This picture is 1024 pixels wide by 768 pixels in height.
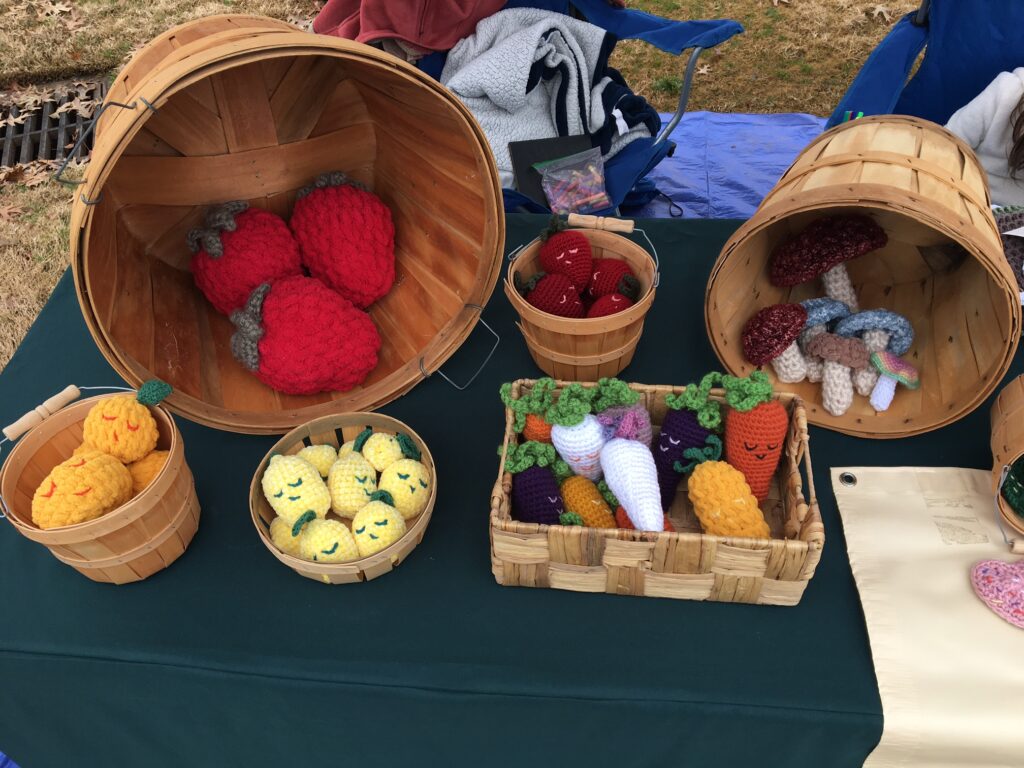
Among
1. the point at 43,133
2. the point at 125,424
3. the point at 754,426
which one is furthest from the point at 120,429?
the point at 43,133

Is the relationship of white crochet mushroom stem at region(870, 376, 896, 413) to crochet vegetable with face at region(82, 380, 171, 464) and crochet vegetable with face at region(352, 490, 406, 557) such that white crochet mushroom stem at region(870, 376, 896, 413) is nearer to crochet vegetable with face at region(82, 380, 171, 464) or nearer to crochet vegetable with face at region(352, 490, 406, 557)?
crochet vegetable with face at region(352, 490, 406, 557)

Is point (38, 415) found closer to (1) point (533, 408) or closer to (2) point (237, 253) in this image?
(2) point (237, 253)

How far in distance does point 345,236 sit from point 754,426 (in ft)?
2.24

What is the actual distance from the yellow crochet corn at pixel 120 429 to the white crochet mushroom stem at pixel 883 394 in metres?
0.98

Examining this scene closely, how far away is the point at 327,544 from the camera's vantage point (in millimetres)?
810

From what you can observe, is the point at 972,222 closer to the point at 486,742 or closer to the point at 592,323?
the point at 592,323

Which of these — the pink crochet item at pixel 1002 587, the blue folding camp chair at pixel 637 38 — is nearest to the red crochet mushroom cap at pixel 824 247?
the pink crochet item at pixel 1002 587

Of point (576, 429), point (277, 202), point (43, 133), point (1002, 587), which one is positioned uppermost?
point (277, 202)

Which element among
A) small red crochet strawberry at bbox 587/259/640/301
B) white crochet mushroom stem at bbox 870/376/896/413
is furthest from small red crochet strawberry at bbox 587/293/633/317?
white crochet mushroom stem at bbox 870/376/896/413

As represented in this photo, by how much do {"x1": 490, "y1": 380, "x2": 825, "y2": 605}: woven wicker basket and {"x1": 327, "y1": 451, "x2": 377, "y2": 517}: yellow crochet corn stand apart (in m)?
0.18

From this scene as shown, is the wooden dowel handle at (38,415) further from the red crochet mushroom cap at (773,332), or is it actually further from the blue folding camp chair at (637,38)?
the blue folding camp chair at (637,38)

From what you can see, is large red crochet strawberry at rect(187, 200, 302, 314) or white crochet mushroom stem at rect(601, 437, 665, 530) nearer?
white crochet mushroom stem at rect(601, 437, 665, 530)

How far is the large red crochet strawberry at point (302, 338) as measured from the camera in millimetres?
995

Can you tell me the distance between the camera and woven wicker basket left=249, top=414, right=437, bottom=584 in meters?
0.80
